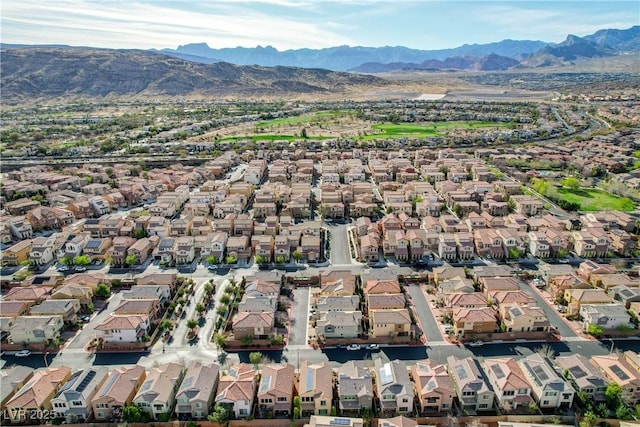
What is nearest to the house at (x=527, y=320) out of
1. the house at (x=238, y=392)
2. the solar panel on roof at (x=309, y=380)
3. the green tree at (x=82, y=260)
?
the solar panel on roof at (x=309, y=380)

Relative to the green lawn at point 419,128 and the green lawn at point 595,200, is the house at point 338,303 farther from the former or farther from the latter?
the green lawn at point 419,128

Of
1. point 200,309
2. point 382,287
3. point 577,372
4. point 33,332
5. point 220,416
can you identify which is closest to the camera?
point 220,416

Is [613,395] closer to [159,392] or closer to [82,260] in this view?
[159,392]

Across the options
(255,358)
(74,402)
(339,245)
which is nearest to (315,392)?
(255,358)

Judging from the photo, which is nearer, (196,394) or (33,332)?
(196,394)

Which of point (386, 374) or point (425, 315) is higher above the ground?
point (386, 374)

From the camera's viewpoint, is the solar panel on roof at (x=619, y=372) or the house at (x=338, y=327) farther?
the house at (x=338, y=327)

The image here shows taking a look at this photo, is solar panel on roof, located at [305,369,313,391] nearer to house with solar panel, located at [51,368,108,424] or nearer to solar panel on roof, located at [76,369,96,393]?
house with solar panel, located at [51,368,108,424]
